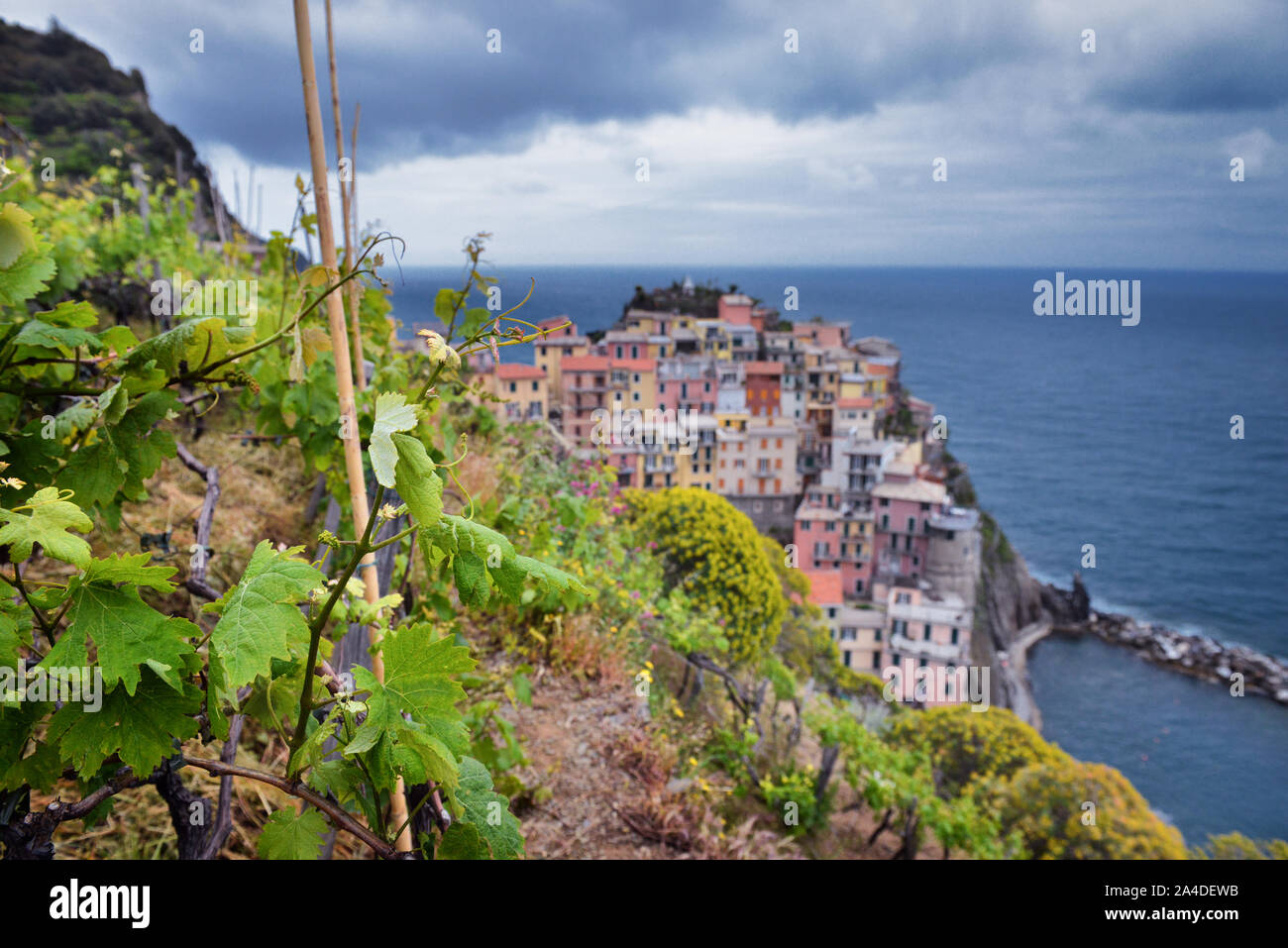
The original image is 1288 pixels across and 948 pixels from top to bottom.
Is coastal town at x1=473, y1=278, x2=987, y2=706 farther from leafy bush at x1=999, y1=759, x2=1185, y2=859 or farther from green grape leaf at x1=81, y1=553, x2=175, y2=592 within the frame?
green grape leaf at x1=81, y1=553, x2=175, y2=592

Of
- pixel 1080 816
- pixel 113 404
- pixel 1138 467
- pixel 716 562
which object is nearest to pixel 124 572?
pixel 113 404

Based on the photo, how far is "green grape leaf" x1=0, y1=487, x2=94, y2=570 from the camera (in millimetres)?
511

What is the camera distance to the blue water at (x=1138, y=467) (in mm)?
11148

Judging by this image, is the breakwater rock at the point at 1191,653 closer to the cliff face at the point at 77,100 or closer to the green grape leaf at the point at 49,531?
the green grape leaf at the point at 49,531

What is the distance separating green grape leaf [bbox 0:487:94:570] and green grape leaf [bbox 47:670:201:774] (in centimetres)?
13

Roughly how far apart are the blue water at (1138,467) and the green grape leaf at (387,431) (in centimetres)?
789

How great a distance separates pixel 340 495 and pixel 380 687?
41.0 inches

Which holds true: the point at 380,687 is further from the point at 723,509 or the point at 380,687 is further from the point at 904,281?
the point at 904,281

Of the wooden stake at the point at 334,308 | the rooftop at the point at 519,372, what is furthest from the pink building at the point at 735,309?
the wooden stake at the point at 334,308

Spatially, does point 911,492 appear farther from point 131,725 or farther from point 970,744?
point 131,725

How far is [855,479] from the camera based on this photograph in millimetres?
8758

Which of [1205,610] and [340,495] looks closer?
[340,495]
